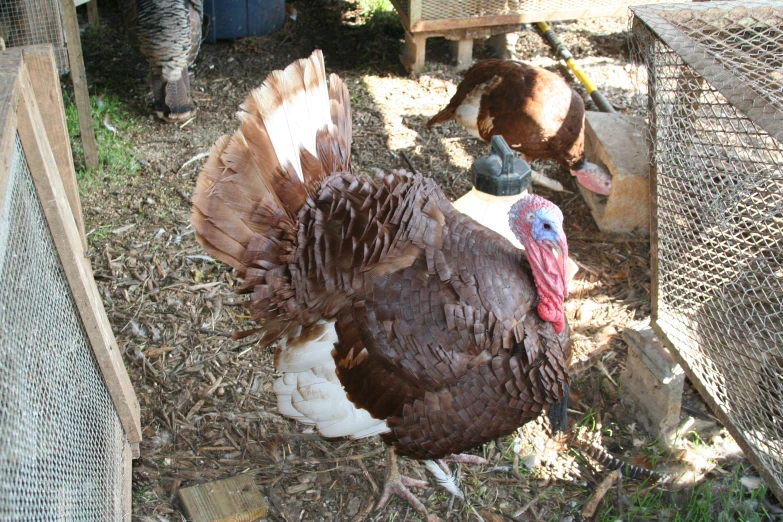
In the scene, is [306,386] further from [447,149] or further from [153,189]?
[447,149]

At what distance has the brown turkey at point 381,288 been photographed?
2223 millimetres

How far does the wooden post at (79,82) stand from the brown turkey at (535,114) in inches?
96.5

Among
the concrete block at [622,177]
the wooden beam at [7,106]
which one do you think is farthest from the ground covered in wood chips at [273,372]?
the wooden beam at [7,106]

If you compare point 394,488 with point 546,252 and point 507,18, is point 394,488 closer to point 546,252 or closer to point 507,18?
point 546,252

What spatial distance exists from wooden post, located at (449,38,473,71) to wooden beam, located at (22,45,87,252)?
149 inches

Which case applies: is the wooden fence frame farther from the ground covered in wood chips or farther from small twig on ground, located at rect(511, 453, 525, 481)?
small twig on ground, located at rect(511, 453, 525, 481)

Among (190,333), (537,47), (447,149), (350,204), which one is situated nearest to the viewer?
(350,204)

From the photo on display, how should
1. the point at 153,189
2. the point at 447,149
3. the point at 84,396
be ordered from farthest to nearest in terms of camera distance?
the point at 447,149
the point at 153,189
the point at 84,396

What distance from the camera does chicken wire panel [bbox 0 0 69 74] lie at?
3.90 m

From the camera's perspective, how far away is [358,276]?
2301 mm

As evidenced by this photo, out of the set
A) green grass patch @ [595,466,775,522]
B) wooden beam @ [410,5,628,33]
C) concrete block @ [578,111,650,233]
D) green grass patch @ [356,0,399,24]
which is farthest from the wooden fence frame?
green grass patch @ [356,0,399,24]

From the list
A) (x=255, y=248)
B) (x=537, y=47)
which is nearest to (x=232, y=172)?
(x=255, y=248)

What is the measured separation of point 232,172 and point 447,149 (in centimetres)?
279

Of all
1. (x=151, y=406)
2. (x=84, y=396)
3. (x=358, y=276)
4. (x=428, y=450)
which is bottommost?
(x=151, y=406)
